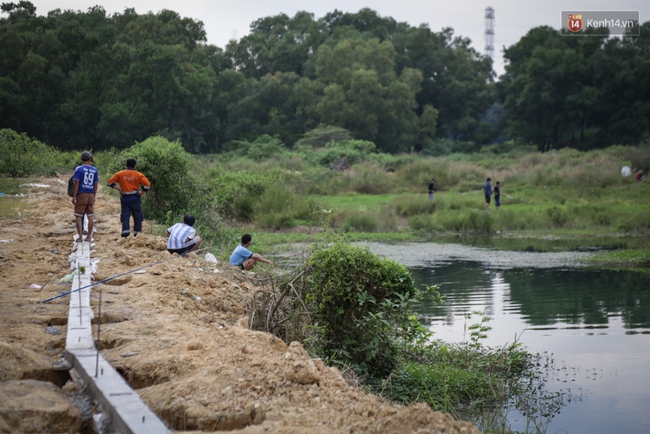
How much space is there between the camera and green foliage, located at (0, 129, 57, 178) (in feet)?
97.8

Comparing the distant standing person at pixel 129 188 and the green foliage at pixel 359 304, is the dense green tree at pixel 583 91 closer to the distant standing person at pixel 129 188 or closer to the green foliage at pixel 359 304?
the distant standing person at pixel 129 188

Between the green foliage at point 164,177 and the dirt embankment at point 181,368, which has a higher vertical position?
the green foliage at point 164,177

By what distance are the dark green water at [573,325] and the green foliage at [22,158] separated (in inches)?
757

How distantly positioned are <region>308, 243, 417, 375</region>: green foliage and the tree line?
44.1 m

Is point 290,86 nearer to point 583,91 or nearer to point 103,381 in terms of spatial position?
point 583,91

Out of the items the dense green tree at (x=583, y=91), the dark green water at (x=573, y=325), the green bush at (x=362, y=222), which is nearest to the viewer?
the dark green water at (x=573, y=325)

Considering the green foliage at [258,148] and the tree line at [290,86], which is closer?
the tree line at [290,86]

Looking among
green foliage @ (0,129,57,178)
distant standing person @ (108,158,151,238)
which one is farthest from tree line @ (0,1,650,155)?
distant standing person @ (108,158,151,238)

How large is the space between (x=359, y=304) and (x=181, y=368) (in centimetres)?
306

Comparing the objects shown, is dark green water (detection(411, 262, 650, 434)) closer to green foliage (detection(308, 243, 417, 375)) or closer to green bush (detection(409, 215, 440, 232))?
green foliage (detection(308, 243, 417, 375))

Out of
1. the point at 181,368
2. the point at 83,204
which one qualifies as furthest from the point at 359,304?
the point at 83,204

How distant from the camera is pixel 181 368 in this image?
235 inches

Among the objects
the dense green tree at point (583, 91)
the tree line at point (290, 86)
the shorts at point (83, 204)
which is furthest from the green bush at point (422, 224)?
the dense green tree at point (583, 91)

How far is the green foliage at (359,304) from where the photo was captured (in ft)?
28.1
